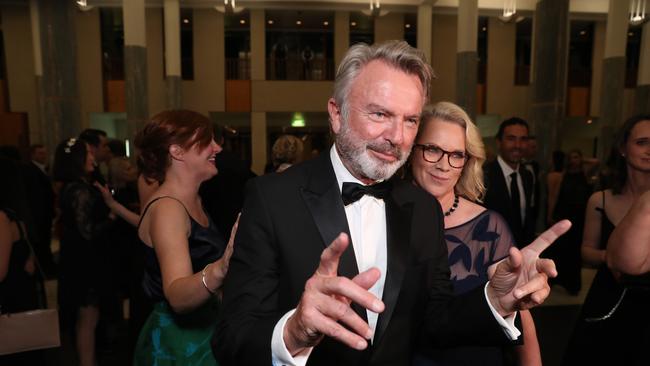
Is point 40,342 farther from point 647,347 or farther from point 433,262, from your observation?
point 647,347

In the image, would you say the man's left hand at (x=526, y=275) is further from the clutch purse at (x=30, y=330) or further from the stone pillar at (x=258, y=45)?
the stone pillar at (x=258, y=45)

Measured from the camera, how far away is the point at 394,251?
1330 mm

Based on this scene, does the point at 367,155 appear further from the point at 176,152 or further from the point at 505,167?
the point at 505,167

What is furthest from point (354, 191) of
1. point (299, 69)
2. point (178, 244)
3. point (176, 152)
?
point (299, 69)

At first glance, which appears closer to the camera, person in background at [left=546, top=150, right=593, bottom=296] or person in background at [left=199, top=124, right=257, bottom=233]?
person in background at [left=199, top=124, right=257, bottom=233]

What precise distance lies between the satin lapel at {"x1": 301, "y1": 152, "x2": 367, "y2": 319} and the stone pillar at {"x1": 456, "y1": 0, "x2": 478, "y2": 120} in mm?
9070

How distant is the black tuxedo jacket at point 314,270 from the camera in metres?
1.20

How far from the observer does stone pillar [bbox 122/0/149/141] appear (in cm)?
911

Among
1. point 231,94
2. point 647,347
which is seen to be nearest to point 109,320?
point 647,347

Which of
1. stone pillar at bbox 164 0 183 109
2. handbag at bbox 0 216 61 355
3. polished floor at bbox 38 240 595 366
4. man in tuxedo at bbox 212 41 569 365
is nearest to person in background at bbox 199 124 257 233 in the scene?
handbag at bbox 0 216 61 355

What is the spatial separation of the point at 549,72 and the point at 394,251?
7.31m

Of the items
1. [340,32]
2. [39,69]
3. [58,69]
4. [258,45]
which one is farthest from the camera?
[340,32]

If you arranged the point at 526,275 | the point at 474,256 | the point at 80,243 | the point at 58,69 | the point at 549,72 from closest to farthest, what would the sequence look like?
the point at 526,275
the point at 474,256
the point at 80,243
the point at 549,72
the point at 58,69

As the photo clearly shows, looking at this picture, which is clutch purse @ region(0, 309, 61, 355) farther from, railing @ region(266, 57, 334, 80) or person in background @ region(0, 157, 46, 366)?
railing @ region(266, 57, 334, 80)
